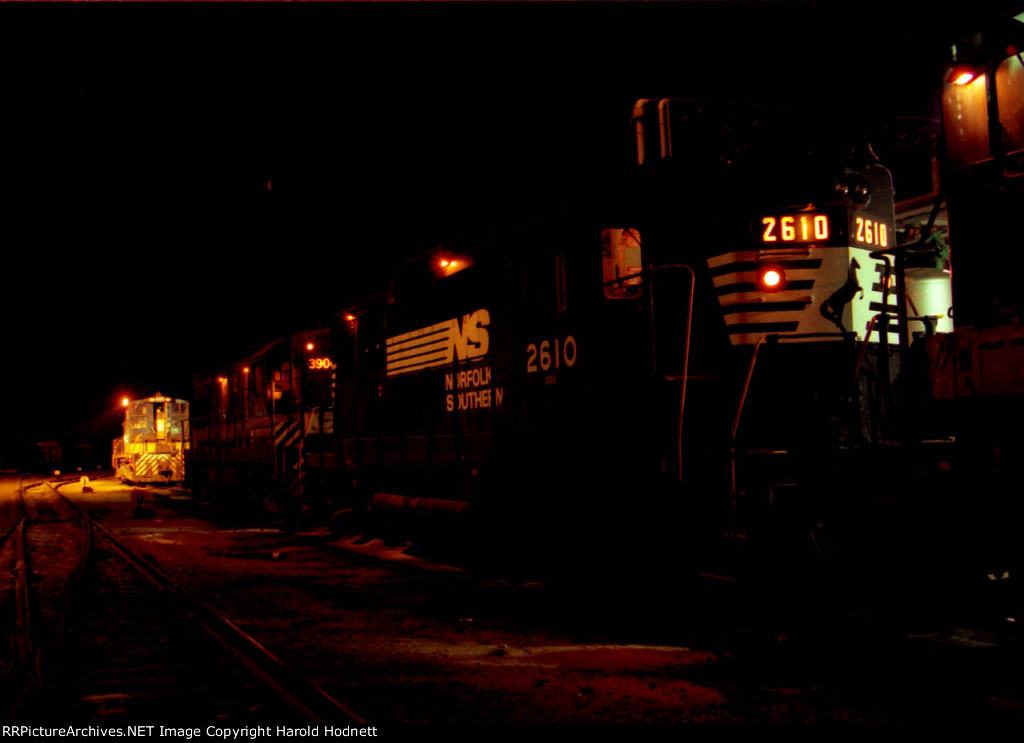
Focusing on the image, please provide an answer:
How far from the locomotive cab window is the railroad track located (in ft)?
13.2

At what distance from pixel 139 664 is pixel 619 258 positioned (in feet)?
16.4

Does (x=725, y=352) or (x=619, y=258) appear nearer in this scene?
(x=725, y=352)

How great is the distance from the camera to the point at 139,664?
6551mm

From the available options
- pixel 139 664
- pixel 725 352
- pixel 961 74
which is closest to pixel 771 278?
pixel 725 352

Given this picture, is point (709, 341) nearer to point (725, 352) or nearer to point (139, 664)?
point (725, 352)

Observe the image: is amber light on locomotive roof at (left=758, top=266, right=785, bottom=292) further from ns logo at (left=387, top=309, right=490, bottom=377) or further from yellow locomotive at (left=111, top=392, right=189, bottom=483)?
yellow locomotive at (left=111, top=392, right=189, bottom=483)

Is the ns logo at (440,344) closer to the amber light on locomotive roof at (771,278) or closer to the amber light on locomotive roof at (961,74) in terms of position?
the amber light on locomotive roof at (771,278)

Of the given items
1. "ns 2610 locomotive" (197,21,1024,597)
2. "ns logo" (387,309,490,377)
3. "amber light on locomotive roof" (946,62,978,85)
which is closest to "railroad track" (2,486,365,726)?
"ns 2610 locomotive" (197,21,1024,597)

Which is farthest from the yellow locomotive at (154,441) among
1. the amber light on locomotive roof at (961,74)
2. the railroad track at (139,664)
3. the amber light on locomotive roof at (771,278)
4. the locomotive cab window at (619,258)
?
the amber light on locomotive roof at (961,74)

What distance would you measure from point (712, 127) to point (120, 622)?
22.3 ft

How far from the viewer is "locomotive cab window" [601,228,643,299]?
766cm

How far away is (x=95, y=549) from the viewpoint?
45.6 ft

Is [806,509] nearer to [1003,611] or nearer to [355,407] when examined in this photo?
[1003,611]

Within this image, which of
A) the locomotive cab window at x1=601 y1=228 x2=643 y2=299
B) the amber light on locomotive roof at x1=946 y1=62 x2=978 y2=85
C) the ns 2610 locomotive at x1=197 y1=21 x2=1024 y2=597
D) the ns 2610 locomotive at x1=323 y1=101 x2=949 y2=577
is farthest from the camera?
→ the locomotive cab window at x1=601 y1=228 x2=643 y2=299
